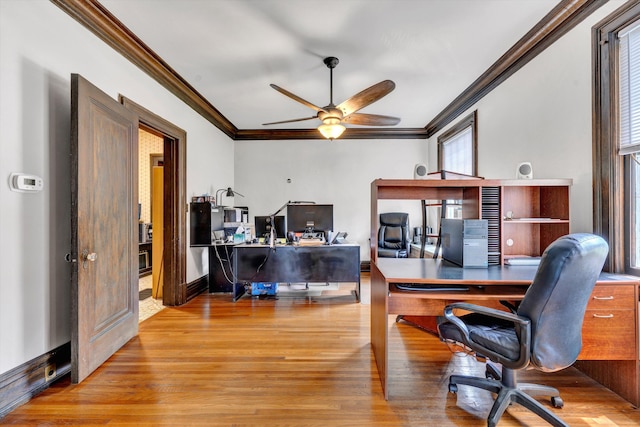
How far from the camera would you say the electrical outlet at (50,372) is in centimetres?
187

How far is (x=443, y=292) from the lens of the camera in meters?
1.73

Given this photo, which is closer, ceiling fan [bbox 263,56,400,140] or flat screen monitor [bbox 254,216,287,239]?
ceiling fan [bbox 263,56,400,140]

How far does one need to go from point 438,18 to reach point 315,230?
2.60 m

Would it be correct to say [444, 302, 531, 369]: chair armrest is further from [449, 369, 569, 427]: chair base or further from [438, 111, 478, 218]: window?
[438, 111, 478, 218]: window

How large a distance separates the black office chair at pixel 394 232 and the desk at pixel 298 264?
1321 mm

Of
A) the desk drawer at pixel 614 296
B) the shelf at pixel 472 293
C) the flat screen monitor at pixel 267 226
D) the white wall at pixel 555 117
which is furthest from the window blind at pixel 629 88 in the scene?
the flat screen monitor at pixel 267 226

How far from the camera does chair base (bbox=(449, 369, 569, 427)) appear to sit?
1460 mm

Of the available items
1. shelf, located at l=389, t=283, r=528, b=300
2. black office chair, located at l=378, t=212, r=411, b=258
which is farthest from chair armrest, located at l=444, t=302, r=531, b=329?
black office chair, located at l=378, t=212, r=411, b=258

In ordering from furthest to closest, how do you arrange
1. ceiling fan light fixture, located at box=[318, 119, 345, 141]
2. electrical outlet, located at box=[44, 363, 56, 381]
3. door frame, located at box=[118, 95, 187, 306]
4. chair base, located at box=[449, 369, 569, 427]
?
door frame, located at box=[118, 95, 187, 306]
ceiling fan light fixture, located at box=[318, 119, 345, 141]
electrical outlet, located at box=[44, 363, 56, 381]
chair base, located at box=[449, 369, 569, 427]

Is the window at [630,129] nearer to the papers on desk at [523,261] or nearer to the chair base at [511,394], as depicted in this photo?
the papers on desk at [523,261]

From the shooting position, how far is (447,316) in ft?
5.16

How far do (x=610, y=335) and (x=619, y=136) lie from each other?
129cm

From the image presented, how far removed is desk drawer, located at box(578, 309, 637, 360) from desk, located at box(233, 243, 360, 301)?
7.69 ft

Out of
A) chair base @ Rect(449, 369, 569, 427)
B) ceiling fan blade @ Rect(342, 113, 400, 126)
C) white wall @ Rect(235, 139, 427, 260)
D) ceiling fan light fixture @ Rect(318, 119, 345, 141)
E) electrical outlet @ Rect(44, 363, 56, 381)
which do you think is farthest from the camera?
white wall @ Rect(235, 139, 427, 260)
